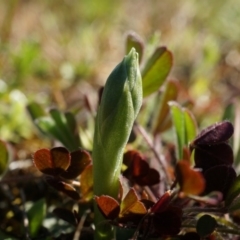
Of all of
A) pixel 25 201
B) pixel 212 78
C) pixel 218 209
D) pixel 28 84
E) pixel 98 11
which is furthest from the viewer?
pixel 98 11

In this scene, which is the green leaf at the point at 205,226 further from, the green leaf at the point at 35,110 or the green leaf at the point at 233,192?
the green leaf at the point at 35,110

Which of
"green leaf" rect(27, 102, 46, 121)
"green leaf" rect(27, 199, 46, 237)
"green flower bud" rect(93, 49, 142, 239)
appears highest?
"green flower bud" rect(93, 49, 142, 239)

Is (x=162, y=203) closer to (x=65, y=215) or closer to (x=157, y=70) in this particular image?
(x=65, y=215)

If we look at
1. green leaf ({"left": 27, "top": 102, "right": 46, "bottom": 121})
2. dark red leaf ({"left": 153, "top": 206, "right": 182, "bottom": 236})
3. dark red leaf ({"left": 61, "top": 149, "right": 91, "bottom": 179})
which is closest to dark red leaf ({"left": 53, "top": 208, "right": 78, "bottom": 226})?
dark red leaf ({"left": 61, "top": 149, "right": 91, "bottom": 179})

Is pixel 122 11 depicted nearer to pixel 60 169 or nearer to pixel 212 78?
pixel 212 78

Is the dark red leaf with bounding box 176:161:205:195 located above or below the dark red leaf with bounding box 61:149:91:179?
above

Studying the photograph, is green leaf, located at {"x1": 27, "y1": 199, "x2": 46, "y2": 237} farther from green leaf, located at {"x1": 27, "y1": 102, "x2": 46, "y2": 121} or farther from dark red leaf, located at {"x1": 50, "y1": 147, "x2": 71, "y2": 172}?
green leaf, located at {"x1": 27, "y1": 102, "x2": 46, "y2": 121}

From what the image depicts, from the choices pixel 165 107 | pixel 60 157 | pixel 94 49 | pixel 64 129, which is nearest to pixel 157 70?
pixel 165 107

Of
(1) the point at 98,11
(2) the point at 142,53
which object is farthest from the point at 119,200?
(1) the point at 98,11
